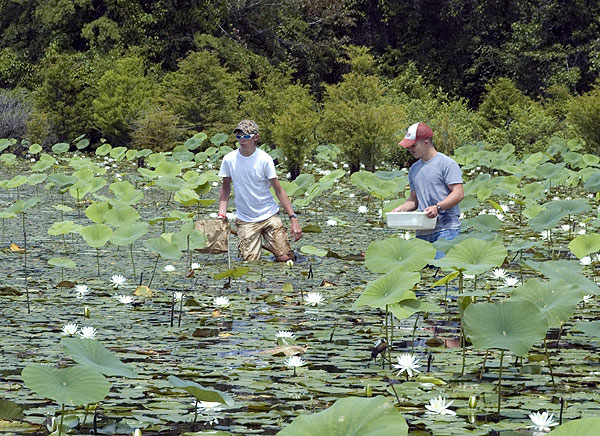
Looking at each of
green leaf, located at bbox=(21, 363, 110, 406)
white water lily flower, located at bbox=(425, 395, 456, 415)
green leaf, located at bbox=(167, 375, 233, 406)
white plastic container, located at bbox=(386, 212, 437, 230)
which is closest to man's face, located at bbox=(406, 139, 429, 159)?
white plastic container, located at bbox=(386, 212, 437, 230)

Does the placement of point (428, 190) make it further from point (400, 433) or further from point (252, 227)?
point (400, 433)

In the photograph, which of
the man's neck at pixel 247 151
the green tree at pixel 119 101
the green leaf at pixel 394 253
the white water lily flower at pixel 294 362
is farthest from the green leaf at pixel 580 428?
the green tree at pixel 119 101

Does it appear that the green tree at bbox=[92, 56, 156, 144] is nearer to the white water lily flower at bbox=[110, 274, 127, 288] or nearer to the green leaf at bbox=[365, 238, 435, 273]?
the white water lily flower at bbox=[110, 274, 127, 288]

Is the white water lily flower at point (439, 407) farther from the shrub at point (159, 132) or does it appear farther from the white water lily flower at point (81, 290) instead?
the shrub at point (159, 132)

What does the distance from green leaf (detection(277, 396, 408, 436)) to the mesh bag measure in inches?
190

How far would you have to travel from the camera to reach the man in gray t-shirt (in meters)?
5.79

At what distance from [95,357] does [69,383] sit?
0.21m

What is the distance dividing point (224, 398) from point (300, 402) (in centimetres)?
67

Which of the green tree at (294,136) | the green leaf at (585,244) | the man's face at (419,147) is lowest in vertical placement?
the green leaf at (585,244)

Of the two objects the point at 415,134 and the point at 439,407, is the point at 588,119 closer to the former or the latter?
the point at 415,134

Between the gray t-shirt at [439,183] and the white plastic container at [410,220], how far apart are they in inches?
11.5

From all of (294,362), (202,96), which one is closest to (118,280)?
(294,362)

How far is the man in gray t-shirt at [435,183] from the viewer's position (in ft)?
19.0

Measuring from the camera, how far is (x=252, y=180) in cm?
684
